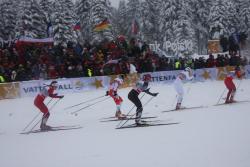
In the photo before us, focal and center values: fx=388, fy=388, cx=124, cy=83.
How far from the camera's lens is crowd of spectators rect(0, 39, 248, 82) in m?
23.9

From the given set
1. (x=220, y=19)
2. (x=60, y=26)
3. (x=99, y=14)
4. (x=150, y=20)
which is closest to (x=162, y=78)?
(x=60, y=26)

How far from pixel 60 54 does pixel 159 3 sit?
4578cm

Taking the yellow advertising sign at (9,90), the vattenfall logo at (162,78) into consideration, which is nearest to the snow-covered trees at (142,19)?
the vattenfall logo at (162,78)

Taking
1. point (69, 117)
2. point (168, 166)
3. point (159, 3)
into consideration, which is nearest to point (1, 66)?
point (69, 117)

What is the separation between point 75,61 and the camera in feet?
81.3

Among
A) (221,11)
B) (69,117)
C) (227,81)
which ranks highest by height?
(221,11)

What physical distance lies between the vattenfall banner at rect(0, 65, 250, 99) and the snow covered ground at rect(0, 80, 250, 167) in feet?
17.1

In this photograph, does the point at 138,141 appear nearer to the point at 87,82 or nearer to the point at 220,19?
the point at 87,82

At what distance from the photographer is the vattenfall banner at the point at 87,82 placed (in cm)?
2327

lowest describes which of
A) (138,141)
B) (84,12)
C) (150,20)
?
(138,141)

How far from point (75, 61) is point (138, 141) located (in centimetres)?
1479

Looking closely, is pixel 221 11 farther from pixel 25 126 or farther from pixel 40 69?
pixel 25 126

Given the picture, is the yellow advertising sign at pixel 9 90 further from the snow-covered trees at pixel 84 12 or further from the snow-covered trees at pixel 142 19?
the snow-covered trees at pixel 84 12

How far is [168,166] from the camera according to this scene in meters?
7.81
